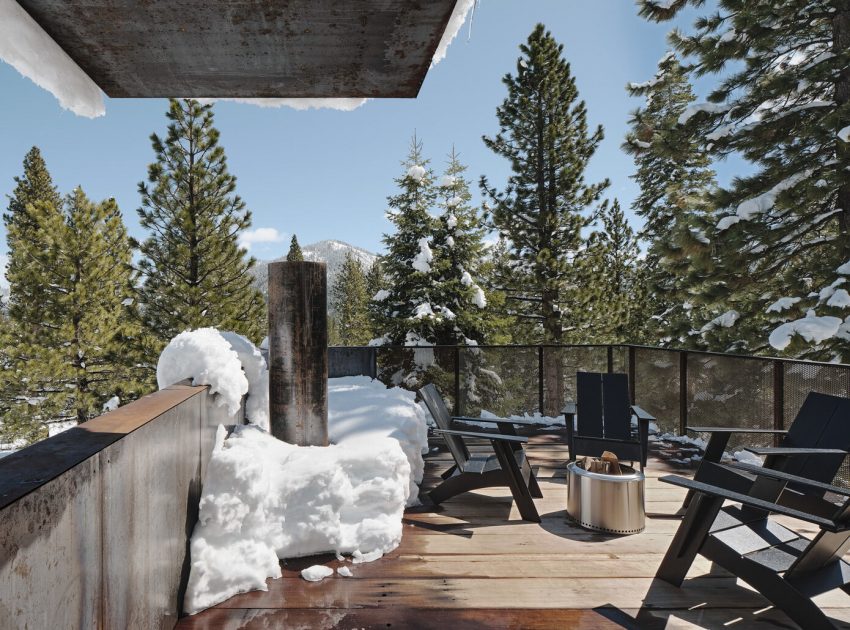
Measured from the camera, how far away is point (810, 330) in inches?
216

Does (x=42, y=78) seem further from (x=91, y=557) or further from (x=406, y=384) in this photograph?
(x=406, y=384)

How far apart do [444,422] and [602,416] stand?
1534mm

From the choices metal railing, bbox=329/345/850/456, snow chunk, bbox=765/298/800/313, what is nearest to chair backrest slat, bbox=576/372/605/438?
metal railing, bbox=329/345/850/456

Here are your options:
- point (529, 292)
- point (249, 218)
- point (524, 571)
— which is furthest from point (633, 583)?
point (249, 218)

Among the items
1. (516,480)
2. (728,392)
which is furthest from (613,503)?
(728,392)

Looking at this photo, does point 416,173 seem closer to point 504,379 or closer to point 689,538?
point 504,379

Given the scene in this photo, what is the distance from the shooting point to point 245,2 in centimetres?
106

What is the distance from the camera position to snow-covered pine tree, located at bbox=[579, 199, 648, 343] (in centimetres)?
1220

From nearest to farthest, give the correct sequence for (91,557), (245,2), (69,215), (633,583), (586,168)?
1. (245,2)
2. (91,557)
3. (633,583)
4. (586,168)
5. (69,215)

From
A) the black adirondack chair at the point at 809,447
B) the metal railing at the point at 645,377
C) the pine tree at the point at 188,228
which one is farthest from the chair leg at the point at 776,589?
the pine tree at the point at 188,228

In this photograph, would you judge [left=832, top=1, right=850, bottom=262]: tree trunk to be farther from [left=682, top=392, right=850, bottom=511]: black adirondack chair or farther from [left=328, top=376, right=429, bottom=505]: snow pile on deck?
[left=328, top=376, right=429, bottom=505]: snow pile on deck

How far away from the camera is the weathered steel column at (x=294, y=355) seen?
2900 millimetres

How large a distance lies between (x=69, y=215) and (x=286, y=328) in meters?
18.6

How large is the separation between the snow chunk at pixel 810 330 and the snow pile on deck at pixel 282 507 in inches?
209
